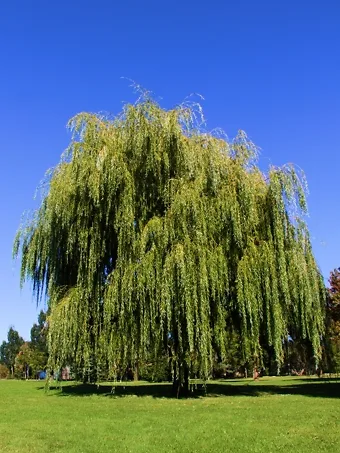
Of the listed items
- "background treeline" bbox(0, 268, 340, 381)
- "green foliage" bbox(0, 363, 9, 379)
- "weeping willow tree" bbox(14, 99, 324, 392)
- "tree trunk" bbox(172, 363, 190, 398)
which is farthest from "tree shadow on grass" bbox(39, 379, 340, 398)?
"green foliage" bbox(0, 363, 9, 379)

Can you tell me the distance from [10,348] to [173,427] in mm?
72469

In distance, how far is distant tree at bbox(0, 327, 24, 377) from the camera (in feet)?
236

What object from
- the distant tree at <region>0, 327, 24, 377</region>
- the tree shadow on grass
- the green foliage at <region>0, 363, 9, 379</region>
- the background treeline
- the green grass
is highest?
the distant tree at <region>0, 327, 24, 377</region>

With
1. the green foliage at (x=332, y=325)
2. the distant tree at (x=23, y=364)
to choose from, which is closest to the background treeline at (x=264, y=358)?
the green foliage at (x=332, y=325)

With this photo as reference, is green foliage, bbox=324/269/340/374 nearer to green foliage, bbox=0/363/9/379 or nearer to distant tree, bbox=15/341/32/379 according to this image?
distant tree, bbox=15/341/32/379

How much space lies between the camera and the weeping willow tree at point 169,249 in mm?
13031

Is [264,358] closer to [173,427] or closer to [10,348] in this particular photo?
[173,427]

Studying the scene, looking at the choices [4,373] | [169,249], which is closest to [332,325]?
[169,249]

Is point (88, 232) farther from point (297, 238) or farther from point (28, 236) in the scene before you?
point (297, 238)

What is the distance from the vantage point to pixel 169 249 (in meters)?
13.4

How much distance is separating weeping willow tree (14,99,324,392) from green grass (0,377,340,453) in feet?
5.23

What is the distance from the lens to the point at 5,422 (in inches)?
389

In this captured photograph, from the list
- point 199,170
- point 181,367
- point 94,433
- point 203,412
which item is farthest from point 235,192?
point 94,433

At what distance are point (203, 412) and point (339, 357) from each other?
→ 1856cm
